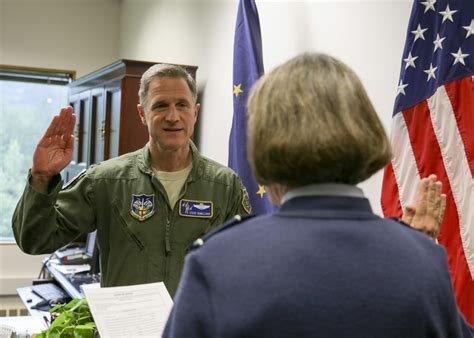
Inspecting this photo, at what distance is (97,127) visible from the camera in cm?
444

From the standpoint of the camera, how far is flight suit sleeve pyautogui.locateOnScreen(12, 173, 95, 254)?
155 cm

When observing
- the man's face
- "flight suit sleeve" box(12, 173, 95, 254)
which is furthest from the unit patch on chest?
"flight suit sleeve" box(12, 173, 95, 254)

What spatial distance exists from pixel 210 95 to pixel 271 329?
3012 millimetres

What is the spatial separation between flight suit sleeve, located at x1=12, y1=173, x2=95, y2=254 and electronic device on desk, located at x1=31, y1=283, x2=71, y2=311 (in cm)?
191

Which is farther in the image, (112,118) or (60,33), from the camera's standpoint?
(60,33)

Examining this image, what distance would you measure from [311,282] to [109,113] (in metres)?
3.59

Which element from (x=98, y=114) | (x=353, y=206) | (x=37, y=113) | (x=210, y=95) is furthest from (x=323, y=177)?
(x=37, y=113)

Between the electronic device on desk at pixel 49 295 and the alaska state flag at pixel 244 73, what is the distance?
1599 mm

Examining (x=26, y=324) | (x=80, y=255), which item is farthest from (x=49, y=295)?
(x=26, y=324)

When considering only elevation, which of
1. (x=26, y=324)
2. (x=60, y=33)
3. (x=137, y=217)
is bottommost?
(x=26, y=324)

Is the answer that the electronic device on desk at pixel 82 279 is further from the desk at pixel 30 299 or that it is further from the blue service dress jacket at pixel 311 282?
the blue service dress jacket at pixel 311 282

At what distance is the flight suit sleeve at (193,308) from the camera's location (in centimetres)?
72

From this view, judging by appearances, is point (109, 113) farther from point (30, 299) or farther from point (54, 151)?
point (54, 151)

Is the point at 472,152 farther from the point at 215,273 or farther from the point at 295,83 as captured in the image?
the point at 215,273
